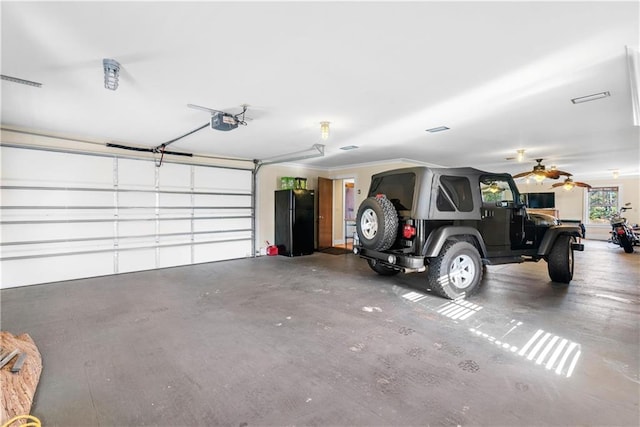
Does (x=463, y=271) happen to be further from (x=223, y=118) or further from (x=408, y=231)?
(x=223, y=118)

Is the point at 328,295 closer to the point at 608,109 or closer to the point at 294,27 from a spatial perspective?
the point at 294,27

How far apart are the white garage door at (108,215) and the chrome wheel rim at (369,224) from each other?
406 cm

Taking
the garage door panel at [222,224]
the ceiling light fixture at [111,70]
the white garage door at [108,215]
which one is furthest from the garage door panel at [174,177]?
the ceiling light fixture at [111,70]

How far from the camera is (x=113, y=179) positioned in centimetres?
564

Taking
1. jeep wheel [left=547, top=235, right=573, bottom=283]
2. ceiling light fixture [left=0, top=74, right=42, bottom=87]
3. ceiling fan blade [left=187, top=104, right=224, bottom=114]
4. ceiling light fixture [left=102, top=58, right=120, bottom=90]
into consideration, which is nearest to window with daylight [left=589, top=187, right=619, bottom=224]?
jeep wheel [left=547, top=235, right=573, bottom=283]

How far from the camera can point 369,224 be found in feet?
14.6

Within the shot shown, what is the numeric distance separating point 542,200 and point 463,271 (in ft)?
37.1

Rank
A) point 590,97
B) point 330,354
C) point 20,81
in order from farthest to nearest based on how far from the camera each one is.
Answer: point 590,97 → point 20,81 → point 330,354

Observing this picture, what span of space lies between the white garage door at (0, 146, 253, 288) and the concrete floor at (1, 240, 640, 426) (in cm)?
80

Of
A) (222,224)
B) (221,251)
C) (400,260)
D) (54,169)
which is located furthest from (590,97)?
(54,169)

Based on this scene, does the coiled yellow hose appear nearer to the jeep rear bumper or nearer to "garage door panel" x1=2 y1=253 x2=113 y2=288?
the jeep rear bumper

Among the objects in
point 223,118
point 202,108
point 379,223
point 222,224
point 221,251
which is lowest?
point 221,251

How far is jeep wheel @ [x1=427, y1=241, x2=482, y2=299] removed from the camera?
13.1 ft

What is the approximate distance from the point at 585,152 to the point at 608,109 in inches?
153
